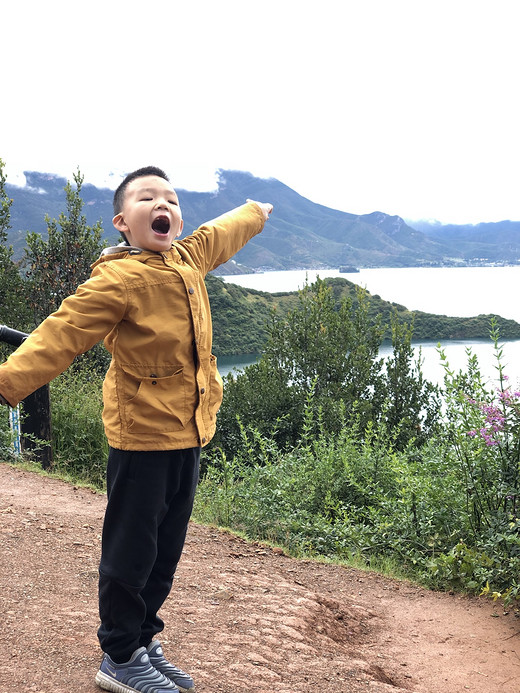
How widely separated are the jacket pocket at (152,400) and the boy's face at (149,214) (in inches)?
16.7

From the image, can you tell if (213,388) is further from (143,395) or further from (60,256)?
(60,256)

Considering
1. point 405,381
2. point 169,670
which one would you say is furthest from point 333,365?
point 169,670

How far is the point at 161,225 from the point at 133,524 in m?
0.96

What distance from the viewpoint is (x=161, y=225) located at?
2.19 m

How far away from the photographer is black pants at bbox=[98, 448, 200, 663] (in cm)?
211

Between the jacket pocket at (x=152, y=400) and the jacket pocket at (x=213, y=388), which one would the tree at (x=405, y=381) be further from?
the jacket pocket at (x=152, y=400)

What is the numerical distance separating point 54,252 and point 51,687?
1476 centimetres

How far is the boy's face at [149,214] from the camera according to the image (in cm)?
218

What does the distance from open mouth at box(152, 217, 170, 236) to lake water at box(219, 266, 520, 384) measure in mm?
19001

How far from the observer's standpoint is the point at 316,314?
829 inches

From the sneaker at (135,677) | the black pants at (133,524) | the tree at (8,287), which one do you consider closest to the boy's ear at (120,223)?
the black pants at (133,524)

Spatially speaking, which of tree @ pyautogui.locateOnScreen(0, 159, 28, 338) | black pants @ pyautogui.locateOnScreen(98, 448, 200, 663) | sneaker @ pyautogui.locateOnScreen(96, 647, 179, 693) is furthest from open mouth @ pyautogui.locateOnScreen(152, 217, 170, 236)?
tree @ pyautogui.locateOnScreen(0, 159, 28, 338)

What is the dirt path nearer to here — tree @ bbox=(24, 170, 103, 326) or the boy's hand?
the boy's hand

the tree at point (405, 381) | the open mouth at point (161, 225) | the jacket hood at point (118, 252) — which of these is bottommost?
the tree at point (405, 381)
